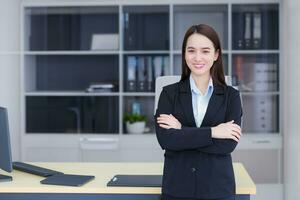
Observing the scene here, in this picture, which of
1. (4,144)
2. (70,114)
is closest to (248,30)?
(70,114)

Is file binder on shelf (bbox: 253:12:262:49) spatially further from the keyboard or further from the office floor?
the keyboard

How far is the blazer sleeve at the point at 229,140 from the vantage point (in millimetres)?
2105

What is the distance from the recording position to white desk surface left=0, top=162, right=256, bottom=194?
7.80 feet

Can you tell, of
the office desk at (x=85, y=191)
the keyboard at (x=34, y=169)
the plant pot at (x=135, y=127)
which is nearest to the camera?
the office desk at (x=85, y=191)

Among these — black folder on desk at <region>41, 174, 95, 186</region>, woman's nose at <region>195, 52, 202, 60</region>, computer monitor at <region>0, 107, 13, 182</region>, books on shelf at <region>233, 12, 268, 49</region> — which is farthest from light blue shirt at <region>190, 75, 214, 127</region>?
books on shelf at <region>233, 12, 268, 49</region>

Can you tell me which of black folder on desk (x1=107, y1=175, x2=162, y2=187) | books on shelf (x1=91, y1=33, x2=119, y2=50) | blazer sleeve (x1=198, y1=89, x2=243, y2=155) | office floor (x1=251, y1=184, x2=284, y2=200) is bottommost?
office floor (x1=251, y1=184, x2=284, y2=200)

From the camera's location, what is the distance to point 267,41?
4.50 metres

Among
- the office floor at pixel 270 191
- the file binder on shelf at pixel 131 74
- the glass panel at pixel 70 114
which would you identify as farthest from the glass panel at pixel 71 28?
the office floor at pixel 270 191

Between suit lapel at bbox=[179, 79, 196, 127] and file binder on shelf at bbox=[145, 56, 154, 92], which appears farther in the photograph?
file binder on shelf at bbox=[145, 56, 154, 92]

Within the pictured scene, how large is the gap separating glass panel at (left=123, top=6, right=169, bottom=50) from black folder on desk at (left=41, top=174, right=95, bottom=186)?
214 centimetres

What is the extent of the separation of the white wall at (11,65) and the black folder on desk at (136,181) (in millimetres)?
2290

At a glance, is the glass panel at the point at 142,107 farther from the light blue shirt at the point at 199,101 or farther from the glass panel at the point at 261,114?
the light blue shirt at the point at 199,101

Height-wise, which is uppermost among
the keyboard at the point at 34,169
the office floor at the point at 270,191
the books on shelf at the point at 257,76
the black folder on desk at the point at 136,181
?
the books on shelf at the point at 257,76

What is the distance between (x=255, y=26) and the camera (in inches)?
177
